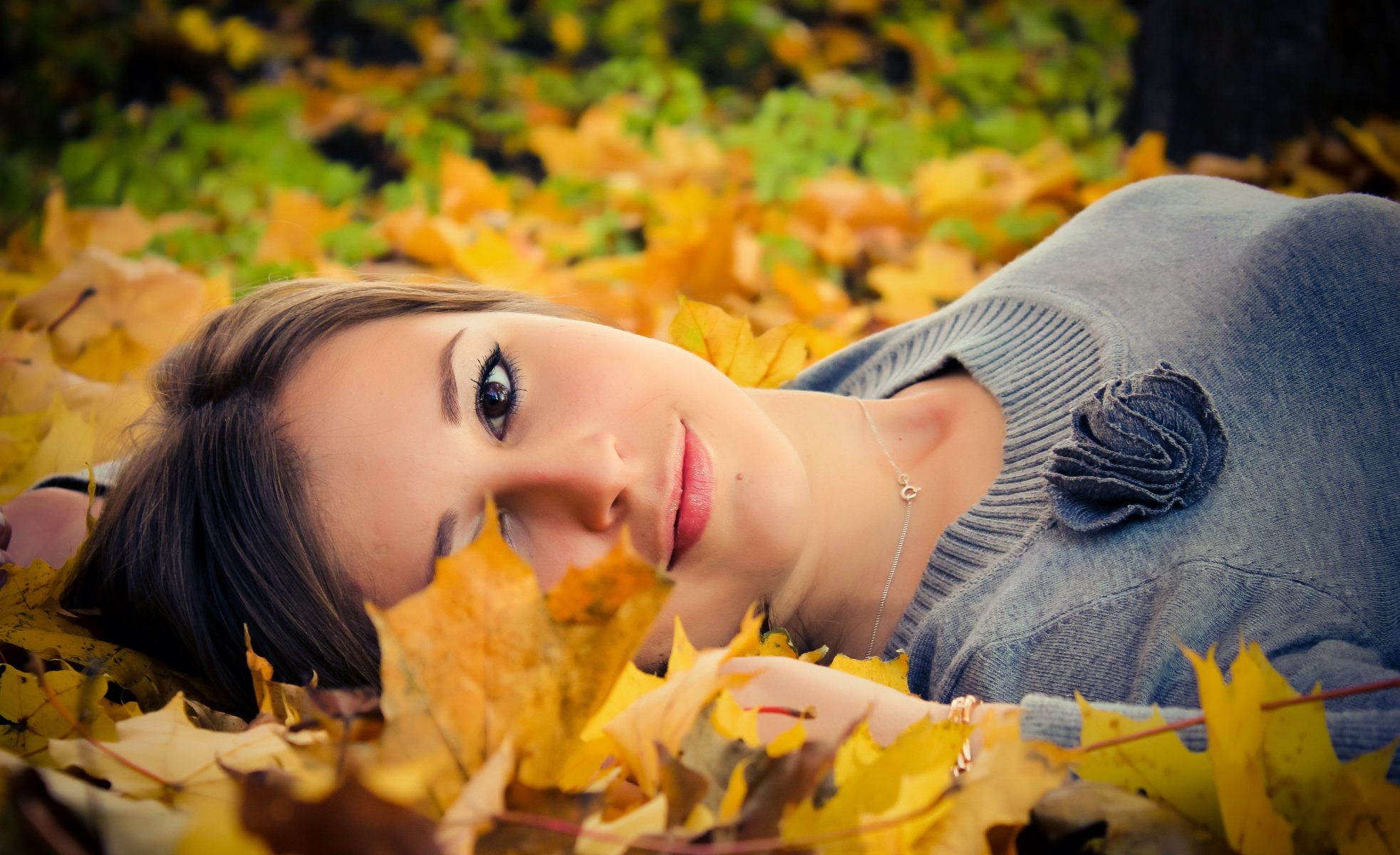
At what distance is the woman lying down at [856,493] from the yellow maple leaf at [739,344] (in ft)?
0.74

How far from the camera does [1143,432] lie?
1.12 metres

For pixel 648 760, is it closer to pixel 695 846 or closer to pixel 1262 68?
pixel 695 846

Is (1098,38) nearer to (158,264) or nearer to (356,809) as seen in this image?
(158,264)

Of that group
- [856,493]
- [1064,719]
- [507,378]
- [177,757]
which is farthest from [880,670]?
[177,757]

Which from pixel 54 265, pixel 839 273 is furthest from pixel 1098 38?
pixel 54 265

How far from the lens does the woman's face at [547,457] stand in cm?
108

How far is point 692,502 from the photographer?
113 centimetres

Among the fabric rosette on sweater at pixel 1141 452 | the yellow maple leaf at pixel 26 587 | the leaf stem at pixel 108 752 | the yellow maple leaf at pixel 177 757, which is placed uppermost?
the leaf stem at pixel 108 752

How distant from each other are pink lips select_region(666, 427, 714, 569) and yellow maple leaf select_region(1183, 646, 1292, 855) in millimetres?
609

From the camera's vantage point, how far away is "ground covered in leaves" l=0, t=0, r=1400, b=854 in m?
0.61

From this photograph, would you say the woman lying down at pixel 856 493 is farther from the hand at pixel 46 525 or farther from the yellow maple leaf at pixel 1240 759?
the yellow maple leaf at pixel 1240 759

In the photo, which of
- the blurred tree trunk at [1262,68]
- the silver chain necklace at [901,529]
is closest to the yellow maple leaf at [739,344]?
the silver chain necklace at [901,529]

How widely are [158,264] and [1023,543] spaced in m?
1.90

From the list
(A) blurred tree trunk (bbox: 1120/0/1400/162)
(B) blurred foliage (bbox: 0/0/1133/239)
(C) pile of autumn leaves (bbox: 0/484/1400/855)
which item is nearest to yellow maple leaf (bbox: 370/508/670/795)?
(C) pile of autumn leaves (bbox: 0/484/1400/855)
